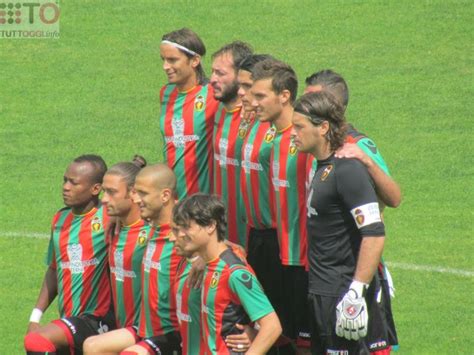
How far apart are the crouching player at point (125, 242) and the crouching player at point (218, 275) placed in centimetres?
108

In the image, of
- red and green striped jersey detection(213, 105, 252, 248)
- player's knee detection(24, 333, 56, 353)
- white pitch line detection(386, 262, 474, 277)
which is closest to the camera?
player's knee detection(24, 333, 56, 353)

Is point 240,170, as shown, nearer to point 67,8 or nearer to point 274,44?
point 274,44

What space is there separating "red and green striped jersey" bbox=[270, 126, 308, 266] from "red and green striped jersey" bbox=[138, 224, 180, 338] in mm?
751

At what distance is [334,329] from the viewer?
26.0ft

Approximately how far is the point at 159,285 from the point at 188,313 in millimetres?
524

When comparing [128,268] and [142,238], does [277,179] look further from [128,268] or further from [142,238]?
[128,268]

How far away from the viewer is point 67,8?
19.8 metres

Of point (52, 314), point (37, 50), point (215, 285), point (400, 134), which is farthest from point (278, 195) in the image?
point (37, 50)

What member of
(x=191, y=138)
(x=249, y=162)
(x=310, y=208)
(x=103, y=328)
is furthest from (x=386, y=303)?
(x=191, y=138)

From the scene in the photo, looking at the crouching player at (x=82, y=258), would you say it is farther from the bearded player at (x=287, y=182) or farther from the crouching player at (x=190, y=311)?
the bearded player at (x=287, y=182)

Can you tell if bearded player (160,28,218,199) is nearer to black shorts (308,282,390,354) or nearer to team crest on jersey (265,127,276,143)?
team crest on jersey (265,127,276,143)

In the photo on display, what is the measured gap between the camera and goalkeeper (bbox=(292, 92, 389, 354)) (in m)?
7.67

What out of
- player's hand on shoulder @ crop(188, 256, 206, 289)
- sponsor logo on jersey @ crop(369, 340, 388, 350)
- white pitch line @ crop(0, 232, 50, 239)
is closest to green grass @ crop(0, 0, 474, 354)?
white pitch line @ crop(0, 232, 50, 239)

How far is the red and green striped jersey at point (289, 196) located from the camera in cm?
897
